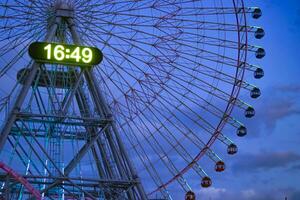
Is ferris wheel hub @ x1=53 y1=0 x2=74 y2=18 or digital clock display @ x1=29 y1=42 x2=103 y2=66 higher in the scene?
ferris wheel hub @ x1=53 y1=0 x2=74 y2=18

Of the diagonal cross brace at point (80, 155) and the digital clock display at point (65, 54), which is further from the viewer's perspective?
the digital clock display at point (65, 54)

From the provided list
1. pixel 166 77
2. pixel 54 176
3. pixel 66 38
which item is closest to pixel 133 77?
pixel 166 77

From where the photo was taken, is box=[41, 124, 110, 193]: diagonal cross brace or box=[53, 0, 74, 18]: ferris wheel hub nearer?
box=[41, 124, 110, 193]: diagonal cross brace

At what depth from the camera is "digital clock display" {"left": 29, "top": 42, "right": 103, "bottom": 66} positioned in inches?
1437

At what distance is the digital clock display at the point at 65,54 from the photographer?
36500 mm

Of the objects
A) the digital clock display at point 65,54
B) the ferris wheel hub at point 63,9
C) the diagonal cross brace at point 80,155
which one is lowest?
the diagonal cross brace at point 80,155

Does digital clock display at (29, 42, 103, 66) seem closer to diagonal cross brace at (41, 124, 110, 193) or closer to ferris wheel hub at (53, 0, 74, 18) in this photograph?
ferris wheel hub at (53, 0, 74, 18)

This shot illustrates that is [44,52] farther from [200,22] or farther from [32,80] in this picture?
[200,22]

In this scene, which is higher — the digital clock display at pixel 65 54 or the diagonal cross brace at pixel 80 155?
the digital clock display at pixel 65 54

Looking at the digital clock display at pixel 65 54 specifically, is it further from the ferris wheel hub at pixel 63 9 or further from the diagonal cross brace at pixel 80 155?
the diagonal cross brace at pixel 80 155

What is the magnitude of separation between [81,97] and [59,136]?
2666 millimetres

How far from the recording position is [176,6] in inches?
1528

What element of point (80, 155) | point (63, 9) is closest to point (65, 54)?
point (63, 9)

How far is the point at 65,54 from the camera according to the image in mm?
36875
